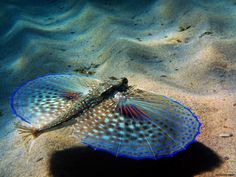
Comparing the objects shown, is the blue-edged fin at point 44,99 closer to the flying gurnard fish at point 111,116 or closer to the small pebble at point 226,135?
the flying gurnard fish at point 111,116

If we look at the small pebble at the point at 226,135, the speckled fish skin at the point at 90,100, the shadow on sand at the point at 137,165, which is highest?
the speckled fish skin at the point at 90,100

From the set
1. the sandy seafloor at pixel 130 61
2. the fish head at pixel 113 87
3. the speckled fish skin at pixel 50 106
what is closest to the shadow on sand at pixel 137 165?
the sandy seafloor at pixel 130 61

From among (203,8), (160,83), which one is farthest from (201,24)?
(160,83)

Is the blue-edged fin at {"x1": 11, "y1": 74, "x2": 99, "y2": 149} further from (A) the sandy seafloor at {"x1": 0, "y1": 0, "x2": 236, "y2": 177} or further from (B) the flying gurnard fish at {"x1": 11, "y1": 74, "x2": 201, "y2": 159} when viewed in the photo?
(A) the sandy seafloor at {"x1": 0, "y1": 0, "x2": 236, "y2": 177}

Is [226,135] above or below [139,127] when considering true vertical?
below

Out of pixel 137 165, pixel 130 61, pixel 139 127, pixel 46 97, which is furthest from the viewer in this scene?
pixel 130 61

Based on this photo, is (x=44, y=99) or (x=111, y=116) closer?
(x=111, y=116)

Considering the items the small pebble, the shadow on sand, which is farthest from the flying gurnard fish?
the small pebble

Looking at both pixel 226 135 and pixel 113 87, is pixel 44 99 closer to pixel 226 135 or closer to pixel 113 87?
pixel 113 87

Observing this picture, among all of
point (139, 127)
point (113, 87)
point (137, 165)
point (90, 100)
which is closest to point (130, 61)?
point (113, 87)
